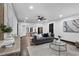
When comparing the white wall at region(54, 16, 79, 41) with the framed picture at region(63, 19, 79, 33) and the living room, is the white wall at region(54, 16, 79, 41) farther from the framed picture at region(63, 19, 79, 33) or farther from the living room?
the framed picture at region(63, 19, 79, 33)

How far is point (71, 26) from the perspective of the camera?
14.9 ft

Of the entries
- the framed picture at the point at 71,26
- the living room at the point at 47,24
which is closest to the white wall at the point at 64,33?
the living room at the point at 47,24

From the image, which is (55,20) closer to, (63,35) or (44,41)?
(63,35)

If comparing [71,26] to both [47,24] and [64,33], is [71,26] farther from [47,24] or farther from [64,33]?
[47,24]

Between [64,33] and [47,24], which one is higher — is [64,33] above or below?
below

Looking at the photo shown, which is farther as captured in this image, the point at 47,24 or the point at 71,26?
the point at 71,26

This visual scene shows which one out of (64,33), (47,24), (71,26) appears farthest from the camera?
(64,33)

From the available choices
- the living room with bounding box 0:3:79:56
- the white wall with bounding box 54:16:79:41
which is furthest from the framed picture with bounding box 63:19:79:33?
the white wall with bounding box 54:16:79:41

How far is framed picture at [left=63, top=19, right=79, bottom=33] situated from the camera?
166 inches

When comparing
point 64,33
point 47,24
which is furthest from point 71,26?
point 47,24

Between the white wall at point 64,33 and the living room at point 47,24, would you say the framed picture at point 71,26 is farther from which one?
the white wall at point 64,33

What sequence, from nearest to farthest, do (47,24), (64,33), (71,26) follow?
1. (47,24)
2. (71,26)
3. (64,33)

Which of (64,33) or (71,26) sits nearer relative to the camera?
(71,26)

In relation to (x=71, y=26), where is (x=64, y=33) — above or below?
below
